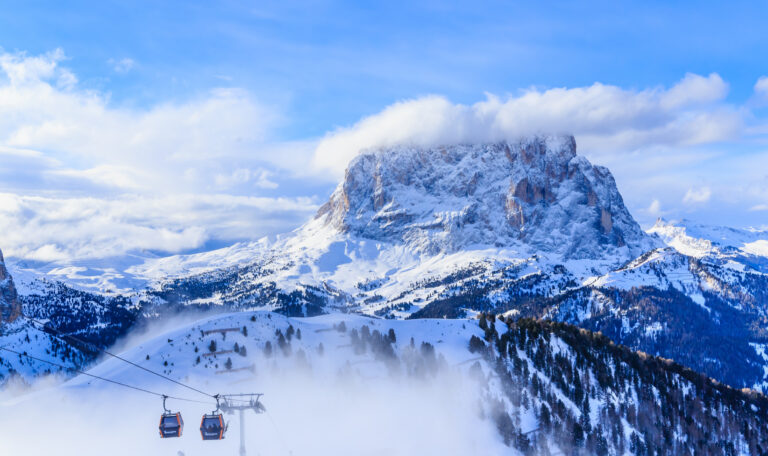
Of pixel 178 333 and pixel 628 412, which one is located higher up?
pixel 178 333

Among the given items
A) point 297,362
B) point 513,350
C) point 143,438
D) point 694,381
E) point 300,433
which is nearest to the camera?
point 143,438

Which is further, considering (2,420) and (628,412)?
(628,412)

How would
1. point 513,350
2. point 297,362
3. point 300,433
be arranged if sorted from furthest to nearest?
point 513,350, point 297,362, point 300,433

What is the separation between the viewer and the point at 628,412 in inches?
6624

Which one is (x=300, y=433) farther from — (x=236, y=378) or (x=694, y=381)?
(x=694, y=381)

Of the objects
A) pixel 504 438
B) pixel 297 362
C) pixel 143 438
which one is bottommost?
pixel 504 438

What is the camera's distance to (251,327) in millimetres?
168875

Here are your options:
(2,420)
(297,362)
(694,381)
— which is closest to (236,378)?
(297,362)

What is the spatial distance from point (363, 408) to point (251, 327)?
3904 centimetres

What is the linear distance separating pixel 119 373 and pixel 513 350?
99144 mm

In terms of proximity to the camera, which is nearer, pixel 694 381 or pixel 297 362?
pixel 297 362

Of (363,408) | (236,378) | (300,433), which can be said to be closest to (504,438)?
(363,408)

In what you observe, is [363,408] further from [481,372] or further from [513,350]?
[513,350]

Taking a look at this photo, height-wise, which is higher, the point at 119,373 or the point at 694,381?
the point at 119,373
